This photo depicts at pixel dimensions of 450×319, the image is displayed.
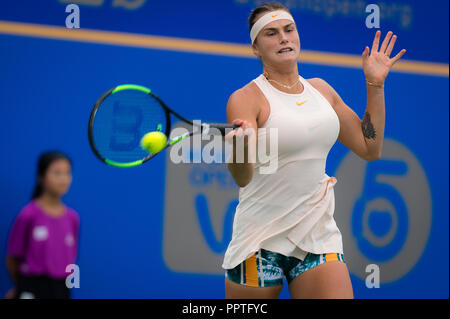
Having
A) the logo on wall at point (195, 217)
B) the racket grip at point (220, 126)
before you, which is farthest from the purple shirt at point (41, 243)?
the racket grip at point (220, 126)

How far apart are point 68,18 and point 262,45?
189 cm

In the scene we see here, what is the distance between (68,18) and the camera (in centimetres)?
423

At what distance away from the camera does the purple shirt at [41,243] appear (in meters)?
3.50

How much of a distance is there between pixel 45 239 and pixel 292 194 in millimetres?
1538

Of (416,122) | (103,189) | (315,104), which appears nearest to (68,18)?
(103,189)

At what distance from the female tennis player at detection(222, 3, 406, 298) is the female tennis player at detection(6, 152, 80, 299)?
122cm

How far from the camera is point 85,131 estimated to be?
4289 millimetres

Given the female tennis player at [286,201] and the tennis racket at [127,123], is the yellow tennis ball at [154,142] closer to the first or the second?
the tennis racket at [127,123]

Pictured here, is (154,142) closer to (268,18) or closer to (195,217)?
(268,18)

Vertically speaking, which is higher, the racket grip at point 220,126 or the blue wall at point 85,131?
the blue wall at point 85,131

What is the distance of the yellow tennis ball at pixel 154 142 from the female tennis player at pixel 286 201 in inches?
10.7

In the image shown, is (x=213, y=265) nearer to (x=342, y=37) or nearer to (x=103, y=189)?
(x=103, y=189)

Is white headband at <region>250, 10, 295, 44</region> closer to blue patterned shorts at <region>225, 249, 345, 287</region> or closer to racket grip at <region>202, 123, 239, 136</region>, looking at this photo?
racket grip at <region>202, 123, 239, 136</region>

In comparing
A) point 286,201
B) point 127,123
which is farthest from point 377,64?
point 127,123
